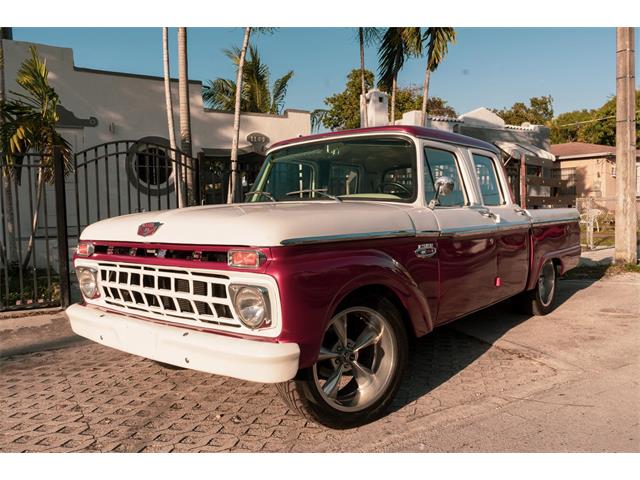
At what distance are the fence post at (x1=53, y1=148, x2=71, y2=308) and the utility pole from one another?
30.2 feet

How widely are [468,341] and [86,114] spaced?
957cm

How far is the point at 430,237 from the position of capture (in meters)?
3.51

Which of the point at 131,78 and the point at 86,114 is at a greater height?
the point at 131,78

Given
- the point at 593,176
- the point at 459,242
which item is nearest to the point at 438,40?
the point at 459,242

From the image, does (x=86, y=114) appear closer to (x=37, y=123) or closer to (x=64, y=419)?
(x=37, y=123)

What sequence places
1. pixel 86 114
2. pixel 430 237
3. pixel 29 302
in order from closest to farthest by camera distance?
pixel 430 237 → pixel 29 302 → pixel 86 114

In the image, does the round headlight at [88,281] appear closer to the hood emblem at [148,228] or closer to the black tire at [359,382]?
the hood emblem at [148,228]

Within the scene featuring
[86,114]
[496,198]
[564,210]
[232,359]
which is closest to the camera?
[232,359]

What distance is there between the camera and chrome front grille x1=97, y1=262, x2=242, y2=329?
8.79ft

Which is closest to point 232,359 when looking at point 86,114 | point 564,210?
point 564,210

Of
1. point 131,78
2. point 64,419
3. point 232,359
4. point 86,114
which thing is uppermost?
point 131,78

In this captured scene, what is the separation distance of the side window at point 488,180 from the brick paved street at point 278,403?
137cm

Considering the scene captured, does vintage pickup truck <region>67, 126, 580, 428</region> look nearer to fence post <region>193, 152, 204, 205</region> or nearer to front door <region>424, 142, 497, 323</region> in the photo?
front door <region>424, 142, 497, 323</region>

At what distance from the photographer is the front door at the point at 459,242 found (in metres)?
3.68
